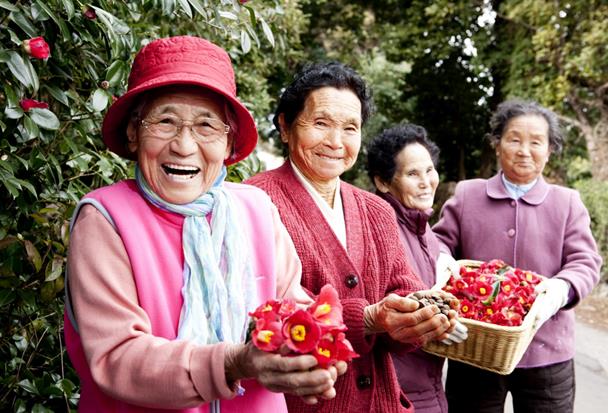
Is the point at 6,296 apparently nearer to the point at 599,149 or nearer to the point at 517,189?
the point at 517,189

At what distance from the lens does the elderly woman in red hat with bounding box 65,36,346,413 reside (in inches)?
51.1

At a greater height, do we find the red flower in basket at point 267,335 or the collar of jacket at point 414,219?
the collar of jacket at point 414,219

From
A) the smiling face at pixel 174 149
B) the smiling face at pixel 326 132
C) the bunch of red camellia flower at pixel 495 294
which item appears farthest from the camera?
the bunch of red camellia flower at pixel 495 294

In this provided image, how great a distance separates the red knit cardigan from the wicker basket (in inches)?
13.1

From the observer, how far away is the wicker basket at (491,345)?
88.7 inches

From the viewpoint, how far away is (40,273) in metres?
2.07

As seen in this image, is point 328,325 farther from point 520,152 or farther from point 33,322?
point 520,152

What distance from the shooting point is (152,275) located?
4.68 ft

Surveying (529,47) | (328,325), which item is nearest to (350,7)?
(529,47)

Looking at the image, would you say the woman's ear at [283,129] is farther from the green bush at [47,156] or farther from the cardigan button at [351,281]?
the cardigan button at [351,281]

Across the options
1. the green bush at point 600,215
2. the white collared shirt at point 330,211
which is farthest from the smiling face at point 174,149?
the green bush at point 600,215

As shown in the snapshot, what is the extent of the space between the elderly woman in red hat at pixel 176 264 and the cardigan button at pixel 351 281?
34 cm

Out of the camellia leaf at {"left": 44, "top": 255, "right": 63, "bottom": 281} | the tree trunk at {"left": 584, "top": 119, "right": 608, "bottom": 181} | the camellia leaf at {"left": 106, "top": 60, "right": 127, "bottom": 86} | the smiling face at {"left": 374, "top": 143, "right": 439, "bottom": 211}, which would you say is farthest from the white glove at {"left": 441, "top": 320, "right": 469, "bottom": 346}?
the tree trunk at {"left": 584, "top": 119, "right": 608, "bottom": 181}

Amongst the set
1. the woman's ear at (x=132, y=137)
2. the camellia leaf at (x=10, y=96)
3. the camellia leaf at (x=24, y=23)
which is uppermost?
the camellia leaf at (x=24, y=23)
